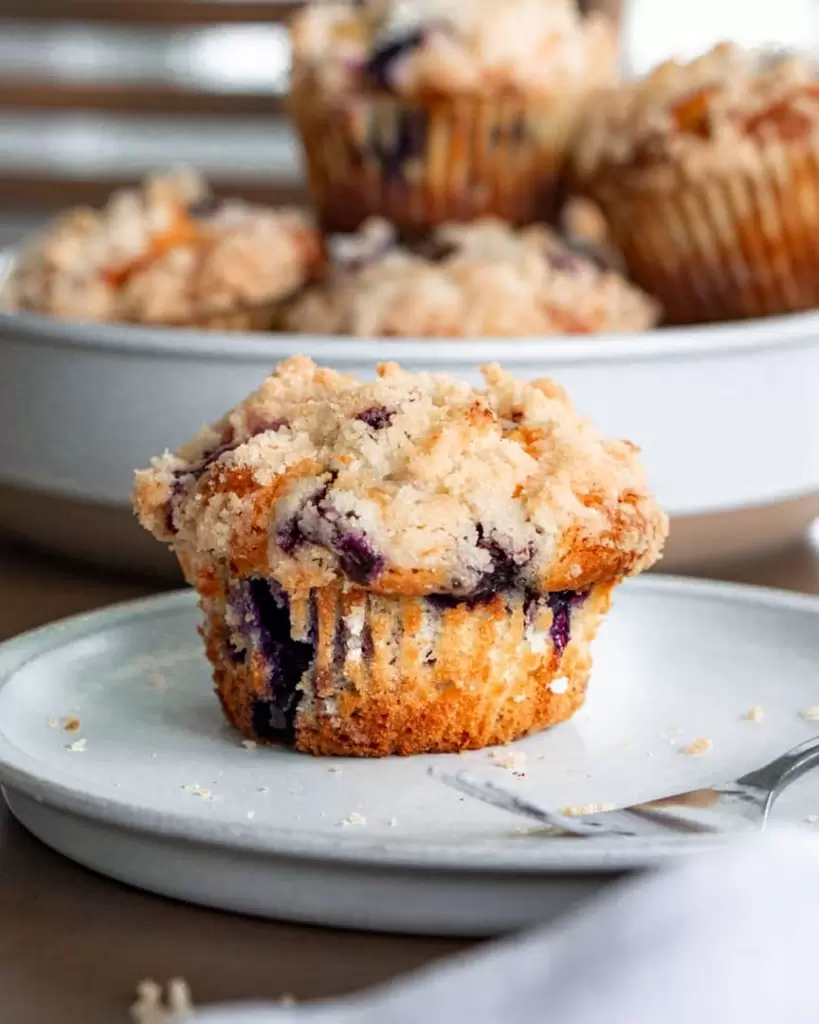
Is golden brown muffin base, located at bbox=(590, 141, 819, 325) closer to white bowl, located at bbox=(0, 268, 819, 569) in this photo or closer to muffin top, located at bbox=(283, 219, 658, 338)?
muffin top, located at bbox=(283, 219, 658, 338)

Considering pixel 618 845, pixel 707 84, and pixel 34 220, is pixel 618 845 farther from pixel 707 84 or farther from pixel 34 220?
pixel 34 220

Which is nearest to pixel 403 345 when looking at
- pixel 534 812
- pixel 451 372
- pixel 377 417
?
pixel 451 372

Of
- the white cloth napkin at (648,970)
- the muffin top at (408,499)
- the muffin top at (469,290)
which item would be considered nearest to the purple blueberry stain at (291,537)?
the muffin top at (408,499)

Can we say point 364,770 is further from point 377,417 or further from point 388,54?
point 388,54

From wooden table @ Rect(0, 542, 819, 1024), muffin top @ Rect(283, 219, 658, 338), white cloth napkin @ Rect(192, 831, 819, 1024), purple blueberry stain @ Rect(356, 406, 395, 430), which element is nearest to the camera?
white cloth napkin @ Rect(192, 831, 819, 1024)

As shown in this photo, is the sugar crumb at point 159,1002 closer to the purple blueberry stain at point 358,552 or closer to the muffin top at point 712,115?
the purple blueberry stain at point 358,552

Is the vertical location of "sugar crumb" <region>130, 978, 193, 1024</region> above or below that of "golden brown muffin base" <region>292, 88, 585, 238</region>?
below

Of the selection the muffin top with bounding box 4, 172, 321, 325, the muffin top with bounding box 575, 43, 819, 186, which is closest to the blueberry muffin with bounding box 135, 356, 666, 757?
the muffin top with bounding box 4, 172, 321, 325
